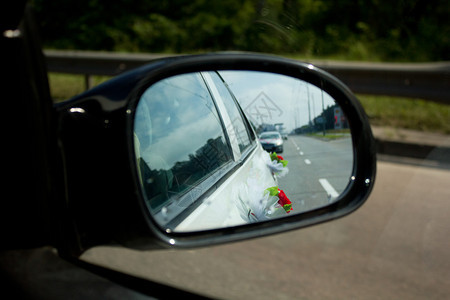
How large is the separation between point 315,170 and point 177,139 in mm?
436

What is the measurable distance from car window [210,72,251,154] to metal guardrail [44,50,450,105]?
3.72 metres

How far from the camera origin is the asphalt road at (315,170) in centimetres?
136

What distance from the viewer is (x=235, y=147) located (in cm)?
145

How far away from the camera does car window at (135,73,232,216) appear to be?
126cm

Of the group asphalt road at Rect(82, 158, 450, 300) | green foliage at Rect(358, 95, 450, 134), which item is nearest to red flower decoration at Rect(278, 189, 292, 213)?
asphalt road at Rect(82, 158, 450, 300)

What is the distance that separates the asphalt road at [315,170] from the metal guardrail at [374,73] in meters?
3.79

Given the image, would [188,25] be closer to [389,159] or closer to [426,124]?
[389,159]

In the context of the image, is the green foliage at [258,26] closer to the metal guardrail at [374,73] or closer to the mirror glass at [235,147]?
the mirror glass at [235,147]

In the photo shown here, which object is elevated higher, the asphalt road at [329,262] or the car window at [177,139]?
the car window at [177,139]

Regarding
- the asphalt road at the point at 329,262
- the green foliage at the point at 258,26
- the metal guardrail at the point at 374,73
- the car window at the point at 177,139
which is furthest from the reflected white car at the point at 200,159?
the metal guardrail at the point at 374,73

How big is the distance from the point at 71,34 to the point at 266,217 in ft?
5.59

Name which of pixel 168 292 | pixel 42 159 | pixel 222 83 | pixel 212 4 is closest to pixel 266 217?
pixel 222 83

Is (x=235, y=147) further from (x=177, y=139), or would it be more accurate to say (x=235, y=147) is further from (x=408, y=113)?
(x=408, y=113)

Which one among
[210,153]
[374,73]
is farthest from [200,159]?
[374,73]
